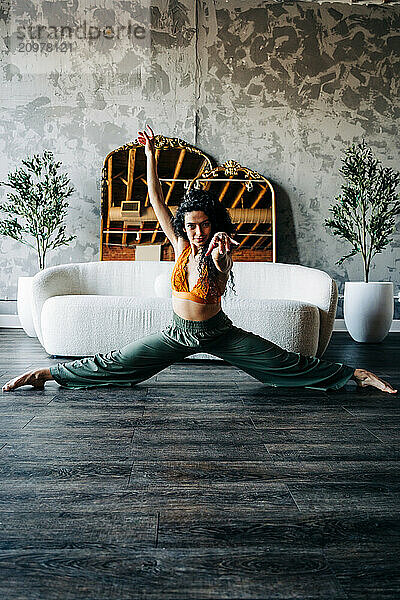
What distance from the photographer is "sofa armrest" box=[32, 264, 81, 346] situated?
13.0 feet

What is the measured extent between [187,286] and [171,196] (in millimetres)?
3471

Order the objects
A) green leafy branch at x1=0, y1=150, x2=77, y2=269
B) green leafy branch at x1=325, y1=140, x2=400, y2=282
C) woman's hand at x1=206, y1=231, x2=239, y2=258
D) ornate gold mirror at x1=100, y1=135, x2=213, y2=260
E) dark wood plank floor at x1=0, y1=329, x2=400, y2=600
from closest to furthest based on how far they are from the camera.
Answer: dark wood plank floor at x1=0, y1=329, x2=400, y2=600 → woman's hand at x1=206, y1=231, x2=239, y2=258 → green leafy branch at x1=325, y1=140, x2=400, y2=282 → green leafy branch at x1=0, y1=150, x2=77, y2=269 → ornate gold mirror at x1=100, y1=135, x2=213, y2=260

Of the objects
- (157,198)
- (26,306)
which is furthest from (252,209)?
(157,198)

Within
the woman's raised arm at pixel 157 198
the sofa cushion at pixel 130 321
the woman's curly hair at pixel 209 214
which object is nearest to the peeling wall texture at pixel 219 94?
the sofa cushion at pixel 130 321

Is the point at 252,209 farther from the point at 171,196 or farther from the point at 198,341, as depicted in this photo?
the point at 198,341

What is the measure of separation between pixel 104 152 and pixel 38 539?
537cm

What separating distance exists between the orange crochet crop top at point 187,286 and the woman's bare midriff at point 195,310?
19 mm

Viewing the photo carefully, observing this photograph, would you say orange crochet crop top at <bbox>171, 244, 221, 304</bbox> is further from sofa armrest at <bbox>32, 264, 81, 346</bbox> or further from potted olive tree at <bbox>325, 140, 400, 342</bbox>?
potted olive tree at <bbox>325, 140, 400, 342</bbox>

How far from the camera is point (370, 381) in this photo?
2.94m

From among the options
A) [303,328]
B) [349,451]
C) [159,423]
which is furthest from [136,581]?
[303,328]

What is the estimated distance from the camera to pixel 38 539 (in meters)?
1.24

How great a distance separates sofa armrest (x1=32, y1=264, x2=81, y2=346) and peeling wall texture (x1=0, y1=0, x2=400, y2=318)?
74.0 inches

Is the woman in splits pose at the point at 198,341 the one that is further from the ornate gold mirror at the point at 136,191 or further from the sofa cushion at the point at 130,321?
the ornate gold mirror at the point at 136,191

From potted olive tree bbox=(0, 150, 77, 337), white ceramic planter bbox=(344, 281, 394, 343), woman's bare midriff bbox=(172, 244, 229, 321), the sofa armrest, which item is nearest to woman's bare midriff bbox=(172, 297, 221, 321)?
woman's bare midriff bbox=(172, 244, 229, 321)
